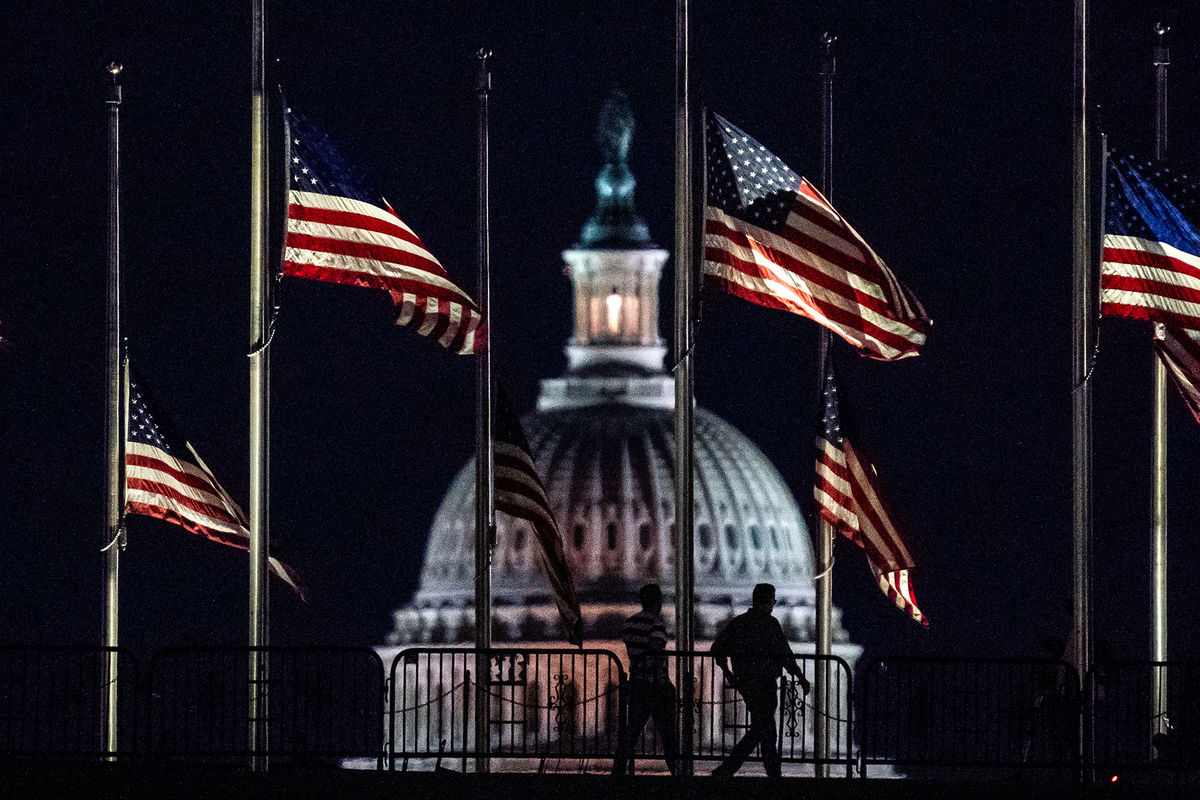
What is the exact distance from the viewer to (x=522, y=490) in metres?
38.6

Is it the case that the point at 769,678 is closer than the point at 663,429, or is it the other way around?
the point at 769,678

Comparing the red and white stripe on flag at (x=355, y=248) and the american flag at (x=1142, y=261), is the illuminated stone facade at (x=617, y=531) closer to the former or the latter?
the red and white stripe on flag at (x=355, y=248)

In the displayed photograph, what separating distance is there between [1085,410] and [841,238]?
320 cm

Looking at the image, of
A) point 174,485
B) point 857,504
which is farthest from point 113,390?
point 857,504

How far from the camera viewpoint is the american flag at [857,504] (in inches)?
1357

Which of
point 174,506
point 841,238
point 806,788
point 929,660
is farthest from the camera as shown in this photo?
point 174,506

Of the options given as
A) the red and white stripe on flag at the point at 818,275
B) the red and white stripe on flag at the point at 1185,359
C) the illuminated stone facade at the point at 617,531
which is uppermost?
the red and white stripe on flag at the point at 818,275

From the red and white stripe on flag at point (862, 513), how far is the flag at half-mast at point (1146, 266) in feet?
13.0

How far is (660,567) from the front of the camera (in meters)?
150

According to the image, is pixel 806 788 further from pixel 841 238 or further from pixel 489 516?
pixel 489 516

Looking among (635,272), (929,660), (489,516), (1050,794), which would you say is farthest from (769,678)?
(635,272)

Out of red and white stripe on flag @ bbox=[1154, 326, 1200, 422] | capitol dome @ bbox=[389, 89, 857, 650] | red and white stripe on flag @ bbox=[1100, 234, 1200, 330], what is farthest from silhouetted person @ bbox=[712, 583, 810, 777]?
capitol dome @ bbox=[389, 89, 857, 650]

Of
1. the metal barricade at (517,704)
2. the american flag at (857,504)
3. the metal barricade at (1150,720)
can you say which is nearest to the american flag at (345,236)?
the metal barricade at (517,704)

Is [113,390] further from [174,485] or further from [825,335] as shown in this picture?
[825,335]
